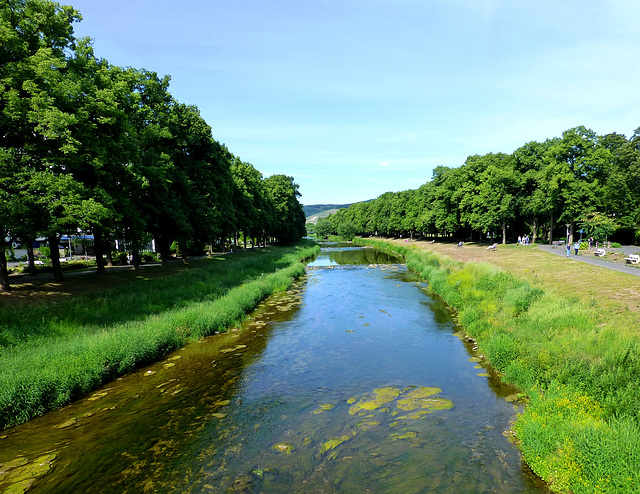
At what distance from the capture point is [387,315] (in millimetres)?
24078

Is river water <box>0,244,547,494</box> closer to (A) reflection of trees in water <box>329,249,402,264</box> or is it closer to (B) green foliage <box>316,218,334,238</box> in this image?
(A) reflection of trees in water <box>329,249,402,264</box>

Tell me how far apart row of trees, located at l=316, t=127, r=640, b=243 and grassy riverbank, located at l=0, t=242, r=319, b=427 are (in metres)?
43.3

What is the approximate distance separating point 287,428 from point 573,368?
355 inches

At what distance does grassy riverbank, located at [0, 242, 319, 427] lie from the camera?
1134cm

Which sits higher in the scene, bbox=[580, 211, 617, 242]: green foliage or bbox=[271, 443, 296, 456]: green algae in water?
bbox=[580, 211, 617, 242]: green foliage

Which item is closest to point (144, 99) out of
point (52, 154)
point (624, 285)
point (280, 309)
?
point (52, 154)

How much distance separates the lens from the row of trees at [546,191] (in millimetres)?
45281

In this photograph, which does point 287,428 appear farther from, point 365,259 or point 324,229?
point 324,229

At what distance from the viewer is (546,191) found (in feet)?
163

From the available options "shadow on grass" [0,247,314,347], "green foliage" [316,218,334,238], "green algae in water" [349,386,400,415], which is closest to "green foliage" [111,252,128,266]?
"shadow on grass" [0,247,314,347]

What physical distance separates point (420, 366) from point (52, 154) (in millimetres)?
20636

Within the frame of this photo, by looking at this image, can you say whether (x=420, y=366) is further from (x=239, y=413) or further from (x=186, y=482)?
(x=186, y=482)

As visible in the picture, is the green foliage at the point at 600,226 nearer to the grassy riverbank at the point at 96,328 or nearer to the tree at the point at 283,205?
the grassy riverbank at the point at 96,328

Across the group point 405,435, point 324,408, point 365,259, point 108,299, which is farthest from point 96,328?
point 365,259
